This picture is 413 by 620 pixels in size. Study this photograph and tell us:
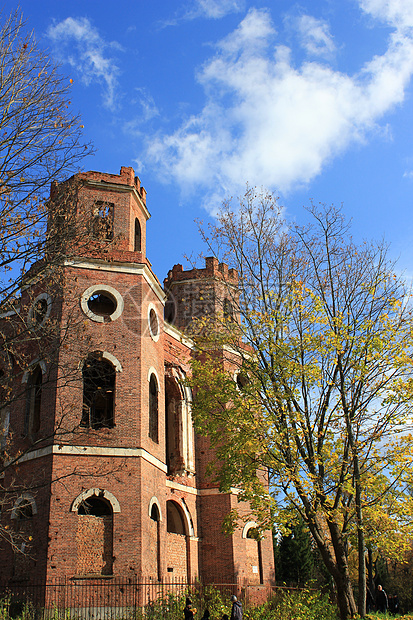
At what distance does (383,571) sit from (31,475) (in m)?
31.0

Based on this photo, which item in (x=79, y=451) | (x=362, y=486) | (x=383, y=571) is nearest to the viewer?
(x=362, y=486)

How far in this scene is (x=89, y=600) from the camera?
14.4 meters

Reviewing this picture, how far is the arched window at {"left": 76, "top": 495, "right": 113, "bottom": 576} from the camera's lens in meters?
15.0

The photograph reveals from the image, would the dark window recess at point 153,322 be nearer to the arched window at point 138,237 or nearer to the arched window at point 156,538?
the arched window at point 138,237

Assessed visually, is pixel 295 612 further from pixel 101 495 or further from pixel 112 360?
pixel 112 360

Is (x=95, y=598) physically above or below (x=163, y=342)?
below

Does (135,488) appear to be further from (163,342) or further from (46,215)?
(46,215)

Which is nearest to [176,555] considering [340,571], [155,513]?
[155,513]

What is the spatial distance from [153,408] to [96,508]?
12.9ft

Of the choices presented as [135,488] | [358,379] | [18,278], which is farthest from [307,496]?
[18,278]

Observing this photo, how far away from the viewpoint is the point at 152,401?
774 inches

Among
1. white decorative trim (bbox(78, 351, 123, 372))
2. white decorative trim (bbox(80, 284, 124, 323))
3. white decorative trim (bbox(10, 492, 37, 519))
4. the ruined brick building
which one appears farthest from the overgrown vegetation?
white decorative trim (bbox(80, 284, 124, 323))

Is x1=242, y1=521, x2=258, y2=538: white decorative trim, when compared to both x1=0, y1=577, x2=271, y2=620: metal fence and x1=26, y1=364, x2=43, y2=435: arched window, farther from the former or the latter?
x1=26, y1=364, x2=43, y2=435: arched window

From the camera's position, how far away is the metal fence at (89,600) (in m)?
13.9
